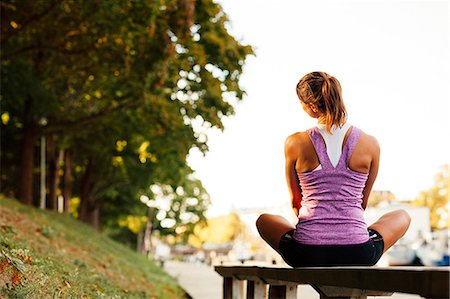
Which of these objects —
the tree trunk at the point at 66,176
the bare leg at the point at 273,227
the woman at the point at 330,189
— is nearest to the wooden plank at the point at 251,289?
the bare leg at the point at 273,227

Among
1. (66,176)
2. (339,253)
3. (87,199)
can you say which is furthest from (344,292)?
(87,199)

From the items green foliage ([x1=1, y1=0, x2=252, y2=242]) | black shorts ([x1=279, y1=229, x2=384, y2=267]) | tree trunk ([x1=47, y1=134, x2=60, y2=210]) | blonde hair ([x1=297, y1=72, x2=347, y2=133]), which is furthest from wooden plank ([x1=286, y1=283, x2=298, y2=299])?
tree trunk ([x1=47, y1=134, x2=60, y2=210])

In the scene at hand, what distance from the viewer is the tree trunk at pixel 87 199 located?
3369cm

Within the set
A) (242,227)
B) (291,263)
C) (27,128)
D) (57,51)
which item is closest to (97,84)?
(57,51)

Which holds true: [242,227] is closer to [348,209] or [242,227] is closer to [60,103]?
[60,103]

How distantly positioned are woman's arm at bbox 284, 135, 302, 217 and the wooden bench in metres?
0.47

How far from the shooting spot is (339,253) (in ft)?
14.7

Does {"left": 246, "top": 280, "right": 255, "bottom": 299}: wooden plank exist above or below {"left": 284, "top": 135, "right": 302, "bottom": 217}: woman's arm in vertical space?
below

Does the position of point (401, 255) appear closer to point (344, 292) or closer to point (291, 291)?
point (291, 291)

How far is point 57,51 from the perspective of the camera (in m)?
19.7

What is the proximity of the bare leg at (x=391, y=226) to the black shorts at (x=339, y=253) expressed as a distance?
0.05 m

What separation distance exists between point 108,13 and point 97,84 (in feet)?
17.5

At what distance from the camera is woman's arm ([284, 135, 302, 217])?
15.5 feet

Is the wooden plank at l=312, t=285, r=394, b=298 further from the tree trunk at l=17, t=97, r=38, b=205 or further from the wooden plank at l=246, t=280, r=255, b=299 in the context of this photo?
the tree trunk at l=17, t=97, r=38, b=205
